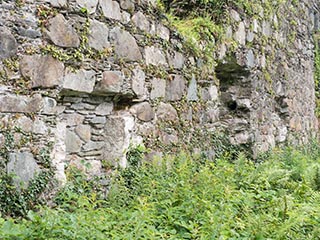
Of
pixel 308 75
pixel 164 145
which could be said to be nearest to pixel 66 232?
pixel 164 145

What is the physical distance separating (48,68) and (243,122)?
3883 millimetres

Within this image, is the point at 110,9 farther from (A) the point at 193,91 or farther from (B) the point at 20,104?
(A) the point at 193,91

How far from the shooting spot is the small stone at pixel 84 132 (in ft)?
13.4

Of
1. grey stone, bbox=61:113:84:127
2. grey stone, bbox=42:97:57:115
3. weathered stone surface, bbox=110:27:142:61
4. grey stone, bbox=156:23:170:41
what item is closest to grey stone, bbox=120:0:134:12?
weathered stone surface, bbox=110:27:142:61

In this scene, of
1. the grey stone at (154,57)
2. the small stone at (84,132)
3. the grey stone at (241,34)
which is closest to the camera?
the small stone at (84,132)

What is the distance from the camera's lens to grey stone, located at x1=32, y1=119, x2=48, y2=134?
356cm

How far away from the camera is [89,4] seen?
4035 millimetres

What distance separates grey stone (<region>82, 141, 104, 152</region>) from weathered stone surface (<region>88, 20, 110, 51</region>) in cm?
85

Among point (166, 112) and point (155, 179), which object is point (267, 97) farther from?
point (155, 179)

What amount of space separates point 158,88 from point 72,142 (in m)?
1.28

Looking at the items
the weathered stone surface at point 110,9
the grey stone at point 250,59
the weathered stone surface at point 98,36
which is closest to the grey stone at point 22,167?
the weathered stone surface at point 98,36

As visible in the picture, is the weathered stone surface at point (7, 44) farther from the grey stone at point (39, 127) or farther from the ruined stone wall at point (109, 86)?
the grey stone at point (39, 127)

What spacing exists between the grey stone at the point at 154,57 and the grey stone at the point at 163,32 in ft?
0.59

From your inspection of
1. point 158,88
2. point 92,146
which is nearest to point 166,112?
point 158,88
